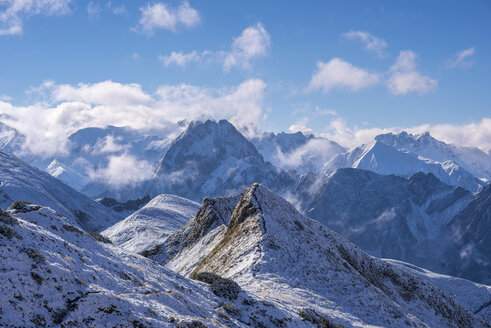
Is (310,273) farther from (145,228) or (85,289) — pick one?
(145,228)

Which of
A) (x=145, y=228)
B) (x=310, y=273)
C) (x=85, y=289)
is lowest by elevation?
(x=145, y=228)

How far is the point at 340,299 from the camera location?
33.7m

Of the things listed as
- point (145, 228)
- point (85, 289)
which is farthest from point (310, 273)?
point (145, 228)

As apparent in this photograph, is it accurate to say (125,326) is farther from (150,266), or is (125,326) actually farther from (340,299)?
(340,299)

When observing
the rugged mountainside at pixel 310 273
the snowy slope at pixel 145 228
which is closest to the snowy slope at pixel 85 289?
the rugged mountainside at pixel 310 273

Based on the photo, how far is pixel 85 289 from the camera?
15617 mm

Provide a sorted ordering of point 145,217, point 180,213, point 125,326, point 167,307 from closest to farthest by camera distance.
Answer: point 125,326 < point 167,307 < point 145,217 < point 180,213

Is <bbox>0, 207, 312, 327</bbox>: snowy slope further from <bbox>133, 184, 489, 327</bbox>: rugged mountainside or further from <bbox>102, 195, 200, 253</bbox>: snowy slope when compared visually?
<bbox>102, 195, 200, 253</bbox>: snowy slope

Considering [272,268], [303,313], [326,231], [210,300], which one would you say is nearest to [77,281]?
[210,300]

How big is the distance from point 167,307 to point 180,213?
174m

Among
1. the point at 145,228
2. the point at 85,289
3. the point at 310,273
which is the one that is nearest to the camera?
the point at 85,289

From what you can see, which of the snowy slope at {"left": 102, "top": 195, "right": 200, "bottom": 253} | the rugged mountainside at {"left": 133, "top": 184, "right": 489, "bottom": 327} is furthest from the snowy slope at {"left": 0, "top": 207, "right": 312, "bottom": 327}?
the snowy slope at {"left": 102, "top": 195, "right": 200, "bottom": 253}

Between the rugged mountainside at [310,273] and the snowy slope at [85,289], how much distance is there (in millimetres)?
5791

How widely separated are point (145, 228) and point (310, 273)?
352ft
